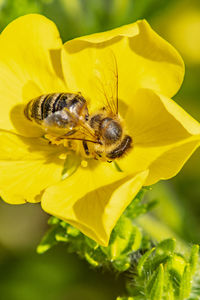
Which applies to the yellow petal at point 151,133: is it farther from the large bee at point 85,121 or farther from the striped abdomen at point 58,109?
the striped abdomen at point 58,109

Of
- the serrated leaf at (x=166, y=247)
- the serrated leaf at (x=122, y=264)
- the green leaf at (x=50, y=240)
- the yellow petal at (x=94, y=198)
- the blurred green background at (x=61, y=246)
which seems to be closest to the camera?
the yellow petal at (x=94, y=198)

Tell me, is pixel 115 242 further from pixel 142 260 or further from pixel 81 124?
pixel 81 124

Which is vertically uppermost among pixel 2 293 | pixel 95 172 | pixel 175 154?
pixel 175 154

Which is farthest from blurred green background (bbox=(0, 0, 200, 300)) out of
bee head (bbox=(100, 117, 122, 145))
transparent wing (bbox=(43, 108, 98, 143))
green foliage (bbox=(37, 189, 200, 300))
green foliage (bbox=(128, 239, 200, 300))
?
transparent wing (bbox=(43, 108, 98, 143))

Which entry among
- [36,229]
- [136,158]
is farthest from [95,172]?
[36,229]

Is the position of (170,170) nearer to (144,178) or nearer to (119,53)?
(144,178)

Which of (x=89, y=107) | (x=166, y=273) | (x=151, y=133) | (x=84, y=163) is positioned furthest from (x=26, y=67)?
(x=166, y=273)

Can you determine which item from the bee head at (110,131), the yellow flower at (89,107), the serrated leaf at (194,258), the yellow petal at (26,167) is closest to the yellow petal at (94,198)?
the yellow flower at (89,107)
